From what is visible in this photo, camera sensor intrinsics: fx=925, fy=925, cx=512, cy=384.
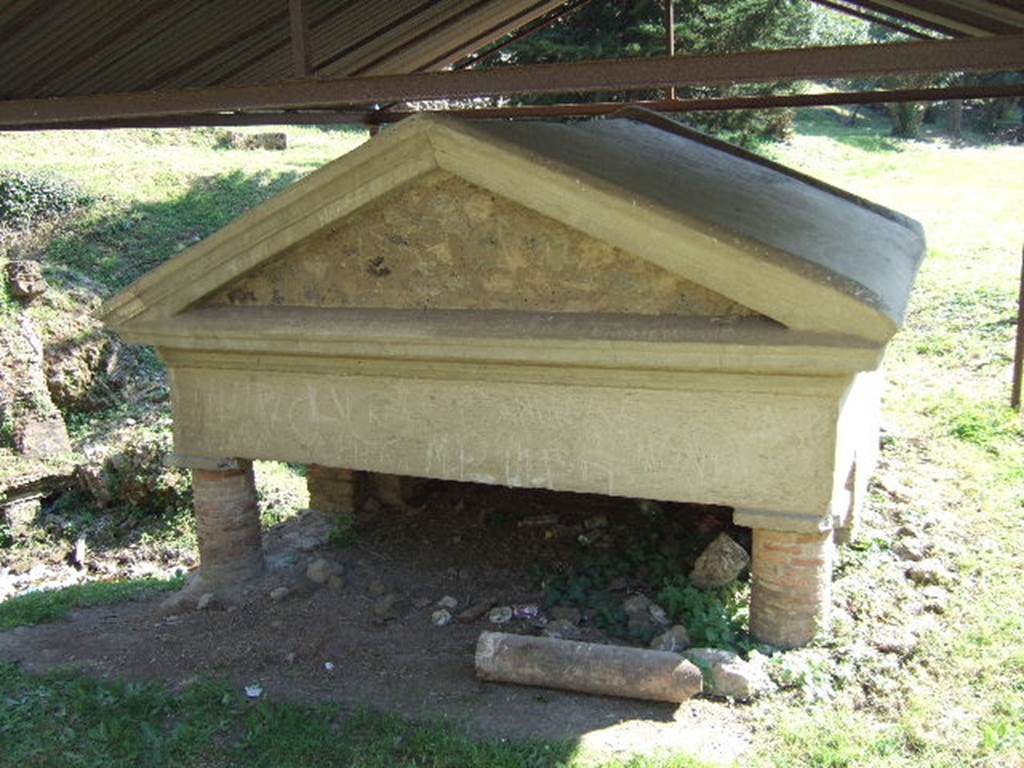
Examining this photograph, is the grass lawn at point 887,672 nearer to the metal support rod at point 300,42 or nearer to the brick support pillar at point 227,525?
the brick support pillar at point 227,525

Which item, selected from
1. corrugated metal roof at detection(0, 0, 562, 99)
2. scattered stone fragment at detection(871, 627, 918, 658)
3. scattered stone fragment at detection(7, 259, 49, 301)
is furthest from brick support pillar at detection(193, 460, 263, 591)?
scattered stone fragment at detection(7, 259, 49, 301)

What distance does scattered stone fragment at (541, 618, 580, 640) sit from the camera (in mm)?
5473

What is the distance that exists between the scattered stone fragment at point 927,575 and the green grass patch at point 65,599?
527 cm

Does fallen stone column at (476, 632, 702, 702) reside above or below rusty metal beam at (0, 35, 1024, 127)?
below

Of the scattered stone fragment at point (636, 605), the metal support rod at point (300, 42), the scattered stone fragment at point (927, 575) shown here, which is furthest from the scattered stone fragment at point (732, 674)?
the metal support rod at point (300, 42)

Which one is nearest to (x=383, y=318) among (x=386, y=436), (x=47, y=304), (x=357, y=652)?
(x=386, y=436)

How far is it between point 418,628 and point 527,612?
2.27 feet

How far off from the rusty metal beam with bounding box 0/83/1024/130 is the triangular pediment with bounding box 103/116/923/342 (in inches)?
77.1

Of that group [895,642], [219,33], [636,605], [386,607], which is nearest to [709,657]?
[636,605]

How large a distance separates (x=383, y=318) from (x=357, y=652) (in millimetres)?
2012

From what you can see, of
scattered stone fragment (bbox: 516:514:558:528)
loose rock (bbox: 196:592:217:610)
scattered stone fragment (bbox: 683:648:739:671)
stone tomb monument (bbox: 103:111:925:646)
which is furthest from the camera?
scattered stone fragment (bbox: 516:514:558:528)

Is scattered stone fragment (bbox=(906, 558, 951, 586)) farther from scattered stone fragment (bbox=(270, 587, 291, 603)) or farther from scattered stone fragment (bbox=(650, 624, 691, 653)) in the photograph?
scattered stone fragment (bbox=(270, 587, 291, 603))

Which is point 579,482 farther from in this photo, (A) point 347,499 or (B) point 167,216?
(B) point 167,216

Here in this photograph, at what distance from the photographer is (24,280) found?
12.2 metres
